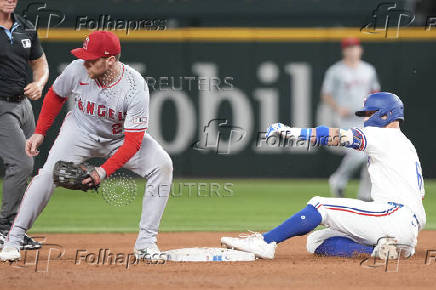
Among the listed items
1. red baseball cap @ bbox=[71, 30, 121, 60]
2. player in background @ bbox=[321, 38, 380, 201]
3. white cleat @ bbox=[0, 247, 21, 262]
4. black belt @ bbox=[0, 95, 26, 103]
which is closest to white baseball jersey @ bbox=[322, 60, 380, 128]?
player in background @ bbox=[321, 38, 380, 201]

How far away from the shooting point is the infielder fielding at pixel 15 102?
24.6 ft

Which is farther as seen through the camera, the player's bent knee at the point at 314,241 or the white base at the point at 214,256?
the player's bent knee at the point at 314,241

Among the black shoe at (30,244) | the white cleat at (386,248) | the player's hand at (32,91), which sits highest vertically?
the player's hand at (32,91)

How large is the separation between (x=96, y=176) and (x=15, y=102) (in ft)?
5.75

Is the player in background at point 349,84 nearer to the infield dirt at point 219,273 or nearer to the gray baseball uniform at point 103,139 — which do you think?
the infield dirt at point 219,273

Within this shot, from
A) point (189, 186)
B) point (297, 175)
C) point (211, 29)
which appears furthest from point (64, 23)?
point (297, 175)

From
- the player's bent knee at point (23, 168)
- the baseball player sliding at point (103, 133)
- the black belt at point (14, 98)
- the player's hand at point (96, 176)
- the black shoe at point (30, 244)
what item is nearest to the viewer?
the player's hand at point (96, 176)

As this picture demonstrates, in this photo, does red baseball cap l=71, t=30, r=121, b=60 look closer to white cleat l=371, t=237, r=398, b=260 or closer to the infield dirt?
the infield dirt

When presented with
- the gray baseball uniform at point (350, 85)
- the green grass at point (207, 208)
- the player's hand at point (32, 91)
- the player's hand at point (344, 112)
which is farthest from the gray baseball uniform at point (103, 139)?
the gray baseball uniform at point (350, 85)

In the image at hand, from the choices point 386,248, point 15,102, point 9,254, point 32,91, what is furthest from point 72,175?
point 386,248

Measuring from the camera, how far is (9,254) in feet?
21.1

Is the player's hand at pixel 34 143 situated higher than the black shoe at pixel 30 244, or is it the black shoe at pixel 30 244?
the player's hand at pixel 34 143

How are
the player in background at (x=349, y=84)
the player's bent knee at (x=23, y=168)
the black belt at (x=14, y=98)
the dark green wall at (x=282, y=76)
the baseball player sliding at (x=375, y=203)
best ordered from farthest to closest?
1. the dark green wall at (x=282, y=76)
2. the player in background at (x=349, y=84)
3. the black belt at (x=14, y=98)
4. the player's bent knee at (x=23, y=168)
5. the baseball player sliding at (x=375, y=203)

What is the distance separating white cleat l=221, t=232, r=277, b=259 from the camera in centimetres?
665
